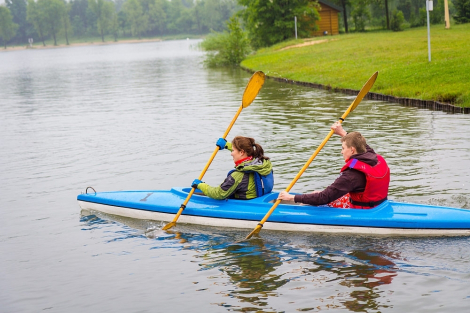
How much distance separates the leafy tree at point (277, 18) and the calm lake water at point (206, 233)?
28048 millimetres

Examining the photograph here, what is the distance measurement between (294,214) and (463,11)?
41.2m

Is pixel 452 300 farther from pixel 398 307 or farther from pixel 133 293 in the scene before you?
pixel 133 293

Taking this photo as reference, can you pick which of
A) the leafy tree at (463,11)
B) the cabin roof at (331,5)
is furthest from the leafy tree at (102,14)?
the leafy tree at (463,11)

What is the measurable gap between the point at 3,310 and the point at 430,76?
14648 millimetres

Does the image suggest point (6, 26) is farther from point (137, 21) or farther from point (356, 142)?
point (356, 142)

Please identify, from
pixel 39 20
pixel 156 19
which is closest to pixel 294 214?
pixel 39 20

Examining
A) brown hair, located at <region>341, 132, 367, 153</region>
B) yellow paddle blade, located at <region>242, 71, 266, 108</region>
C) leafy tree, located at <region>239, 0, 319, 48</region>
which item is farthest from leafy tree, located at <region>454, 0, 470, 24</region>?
brown hair, located at <region>341, 132, 367, 153</region>

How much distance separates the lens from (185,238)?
7.46 meters

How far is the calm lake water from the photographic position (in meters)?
5.68

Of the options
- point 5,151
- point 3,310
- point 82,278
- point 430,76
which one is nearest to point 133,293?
point 82,278

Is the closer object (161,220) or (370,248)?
(370,248)

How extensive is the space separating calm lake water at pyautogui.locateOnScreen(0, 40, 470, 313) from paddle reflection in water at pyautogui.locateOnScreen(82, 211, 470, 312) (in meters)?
0.02

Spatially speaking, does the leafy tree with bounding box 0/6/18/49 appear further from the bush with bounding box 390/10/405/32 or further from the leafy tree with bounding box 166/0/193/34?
the bush with bounding box 390/10/405/32

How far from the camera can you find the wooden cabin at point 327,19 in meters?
50.5
